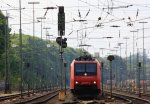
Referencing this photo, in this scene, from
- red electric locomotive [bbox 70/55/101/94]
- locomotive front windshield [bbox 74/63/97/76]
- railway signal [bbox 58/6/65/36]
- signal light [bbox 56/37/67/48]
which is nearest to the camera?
railway signal [bbox 58/6/65/36]

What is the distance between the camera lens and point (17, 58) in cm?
Answer: 12619

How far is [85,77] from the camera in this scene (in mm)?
46406

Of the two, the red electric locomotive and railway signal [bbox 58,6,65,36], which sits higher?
railway signal [bbox 58,6,65,36]

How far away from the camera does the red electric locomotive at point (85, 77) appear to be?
152 feet

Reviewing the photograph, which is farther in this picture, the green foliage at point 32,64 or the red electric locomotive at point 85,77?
the green foliage at point 32,64

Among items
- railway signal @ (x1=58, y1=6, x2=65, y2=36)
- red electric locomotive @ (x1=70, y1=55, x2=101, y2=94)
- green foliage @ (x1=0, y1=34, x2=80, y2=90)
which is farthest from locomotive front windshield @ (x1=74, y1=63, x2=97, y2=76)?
green foliage @ (x1=0, y1=34, x2=80, y2=90)

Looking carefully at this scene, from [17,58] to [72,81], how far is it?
80390 mm

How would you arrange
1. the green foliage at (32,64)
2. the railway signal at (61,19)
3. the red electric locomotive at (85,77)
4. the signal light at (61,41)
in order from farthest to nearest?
the green foliage at (32,64) < the red electric locomotive at (85,77) < the signal light at (61,41) < the railway signal at (61,19)

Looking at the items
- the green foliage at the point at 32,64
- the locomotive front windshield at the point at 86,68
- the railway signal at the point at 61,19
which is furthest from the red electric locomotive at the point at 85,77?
the green foliage at the point at 32,64

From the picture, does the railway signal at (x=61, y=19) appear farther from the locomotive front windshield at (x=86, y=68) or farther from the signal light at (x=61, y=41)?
the locomotive front windshield at (x=86, y=68)

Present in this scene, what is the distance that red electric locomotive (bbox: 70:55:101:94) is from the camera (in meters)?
46.2

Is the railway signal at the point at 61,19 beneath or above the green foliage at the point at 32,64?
above

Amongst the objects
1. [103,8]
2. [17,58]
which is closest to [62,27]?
[103,8]

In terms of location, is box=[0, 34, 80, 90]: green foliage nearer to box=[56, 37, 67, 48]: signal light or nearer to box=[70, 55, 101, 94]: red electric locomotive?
box=[70, 55, 101, 94]: red electric locomotive
